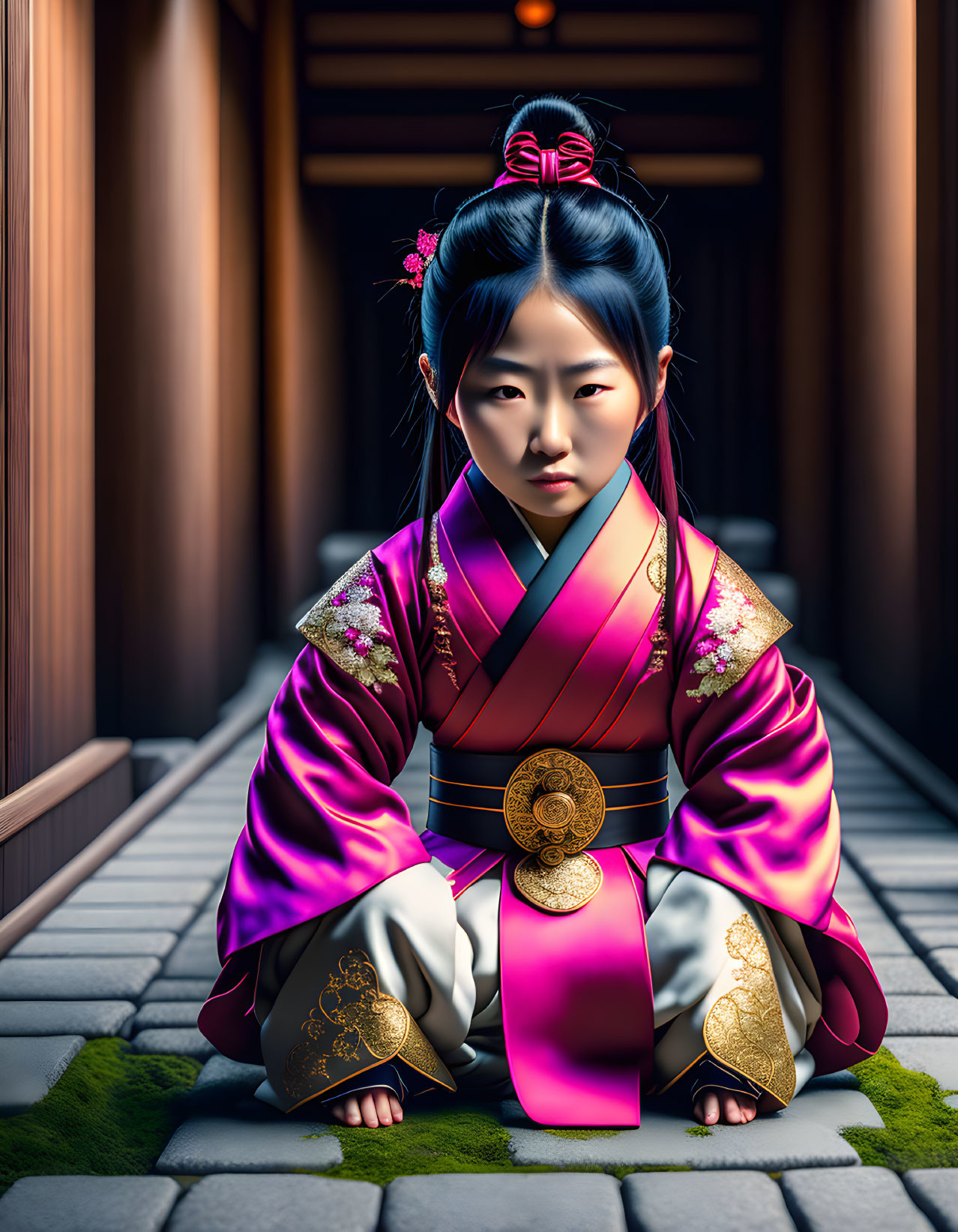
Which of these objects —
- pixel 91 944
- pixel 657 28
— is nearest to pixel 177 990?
pixel 91 944

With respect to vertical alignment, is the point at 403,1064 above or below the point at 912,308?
below

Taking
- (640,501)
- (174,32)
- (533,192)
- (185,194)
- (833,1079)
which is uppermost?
(174,32)

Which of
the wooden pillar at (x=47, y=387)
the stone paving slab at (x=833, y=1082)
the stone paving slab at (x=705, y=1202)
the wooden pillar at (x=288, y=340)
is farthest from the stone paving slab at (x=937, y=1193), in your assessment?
the wooden pillar at (x=288, y=340)

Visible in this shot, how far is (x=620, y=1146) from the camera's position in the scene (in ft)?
6.09

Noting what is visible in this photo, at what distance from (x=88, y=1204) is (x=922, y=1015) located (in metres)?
1.49

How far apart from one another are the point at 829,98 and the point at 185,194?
2877 millimetres

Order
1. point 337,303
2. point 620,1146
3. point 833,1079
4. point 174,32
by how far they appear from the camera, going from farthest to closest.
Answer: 1. point 337,303
2. point 174,32
3. point 833,1079
4. point 620,1146

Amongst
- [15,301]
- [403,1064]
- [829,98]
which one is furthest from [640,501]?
[829,98]

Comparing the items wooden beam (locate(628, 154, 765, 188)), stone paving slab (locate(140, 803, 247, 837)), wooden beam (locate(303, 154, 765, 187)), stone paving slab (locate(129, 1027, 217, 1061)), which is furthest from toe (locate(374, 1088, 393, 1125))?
wooden beam (locate(628, 154, 765, 188))

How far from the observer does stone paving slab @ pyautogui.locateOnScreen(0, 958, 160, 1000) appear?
8.30ft

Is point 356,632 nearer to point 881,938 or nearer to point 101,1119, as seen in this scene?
point 101,1119

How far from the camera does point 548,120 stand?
2.10 m

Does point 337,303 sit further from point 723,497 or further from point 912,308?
point 912,308

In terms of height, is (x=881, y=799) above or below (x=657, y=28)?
below
